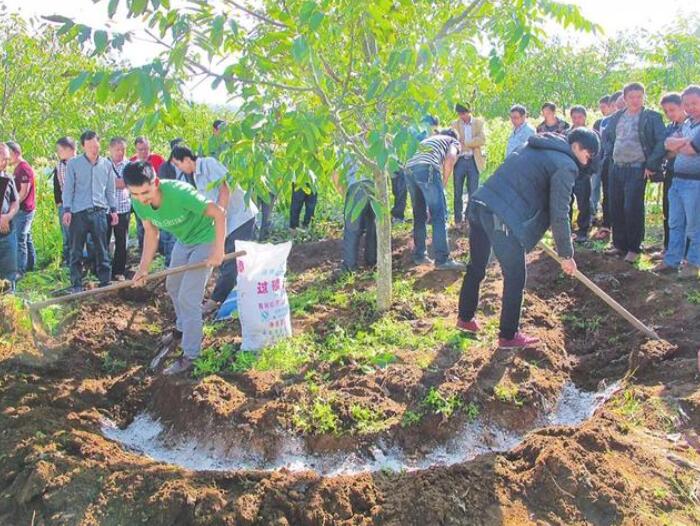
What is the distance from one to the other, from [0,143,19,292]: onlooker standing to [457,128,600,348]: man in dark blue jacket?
4287mm

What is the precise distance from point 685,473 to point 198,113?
13.3 metres

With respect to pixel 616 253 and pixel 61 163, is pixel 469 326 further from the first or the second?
pixel 61 163

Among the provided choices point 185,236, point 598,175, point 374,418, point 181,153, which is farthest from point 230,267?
point 598,175

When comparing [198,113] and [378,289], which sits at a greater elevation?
[198,113]

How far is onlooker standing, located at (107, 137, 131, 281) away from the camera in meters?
6.69

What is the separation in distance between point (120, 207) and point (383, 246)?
342 cm

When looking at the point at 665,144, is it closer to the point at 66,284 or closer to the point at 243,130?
the point at 243,130

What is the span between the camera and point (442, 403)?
3656 millimetres

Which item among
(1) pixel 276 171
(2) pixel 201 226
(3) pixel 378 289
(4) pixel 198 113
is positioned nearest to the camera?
(1) pixel 276 171

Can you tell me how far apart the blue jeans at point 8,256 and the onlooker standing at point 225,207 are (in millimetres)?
1818

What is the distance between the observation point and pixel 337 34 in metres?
3.52

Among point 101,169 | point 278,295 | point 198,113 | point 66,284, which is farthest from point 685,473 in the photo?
Answer: point 198,113

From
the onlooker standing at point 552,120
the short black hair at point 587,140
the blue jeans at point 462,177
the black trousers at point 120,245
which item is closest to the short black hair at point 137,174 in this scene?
the short black hair at point 587,140

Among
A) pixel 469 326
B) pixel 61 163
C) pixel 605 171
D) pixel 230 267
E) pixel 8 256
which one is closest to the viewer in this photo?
pixel 469 326
